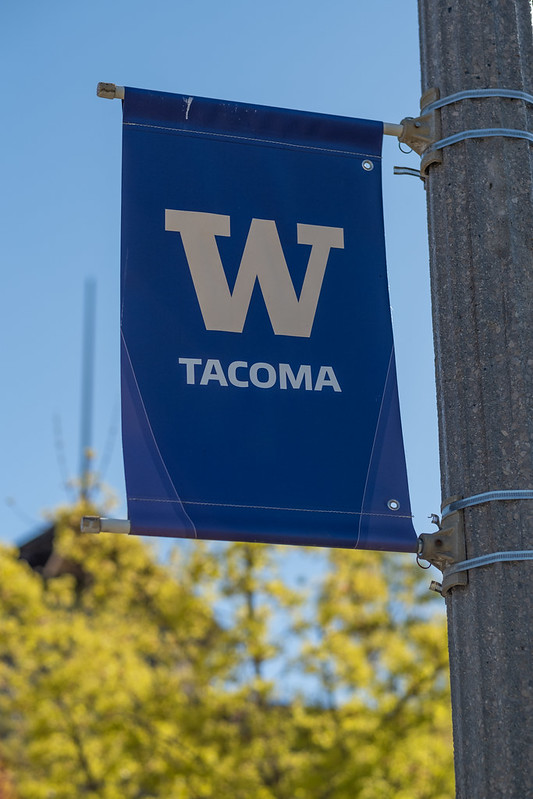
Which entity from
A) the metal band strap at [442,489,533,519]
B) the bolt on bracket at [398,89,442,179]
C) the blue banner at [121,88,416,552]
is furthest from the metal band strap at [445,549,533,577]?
the bolt on bracket at [398,89,442,179]

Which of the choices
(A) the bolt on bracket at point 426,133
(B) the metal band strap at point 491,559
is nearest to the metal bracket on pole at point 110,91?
(A) the bolt on bracket at point 426,133

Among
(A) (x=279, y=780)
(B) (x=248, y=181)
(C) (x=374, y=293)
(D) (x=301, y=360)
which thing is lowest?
(A) (x=279, y=780)

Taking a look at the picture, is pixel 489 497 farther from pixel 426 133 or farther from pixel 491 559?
pixel 426 133

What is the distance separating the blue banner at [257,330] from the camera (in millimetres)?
3143

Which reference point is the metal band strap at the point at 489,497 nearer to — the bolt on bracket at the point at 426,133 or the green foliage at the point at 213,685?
the bolt on bracket at the point at 426,133

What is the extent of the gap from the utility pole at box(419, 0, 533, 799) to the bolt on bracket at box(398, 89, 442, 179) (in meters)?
0.02

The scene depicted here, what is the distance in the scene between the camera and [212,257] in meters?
3.40

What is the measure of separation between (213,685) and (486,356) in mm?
10507

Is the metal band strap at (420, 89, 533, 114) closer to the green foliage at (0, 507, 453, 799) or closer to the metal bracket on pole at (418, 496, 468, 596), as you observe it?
the metal bracket on pole at (418, 496, 468, 596)

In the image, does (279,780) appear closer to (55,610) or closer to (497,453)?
(55,610)

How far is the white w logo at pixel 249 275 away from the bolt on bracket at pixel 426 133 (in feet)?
1.69

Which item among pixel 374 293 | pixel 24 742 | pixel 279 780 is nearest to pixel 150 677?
pixel 279 780

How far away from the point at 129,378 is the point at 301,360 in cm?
54

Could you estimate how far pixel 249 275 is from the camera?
3436mm
